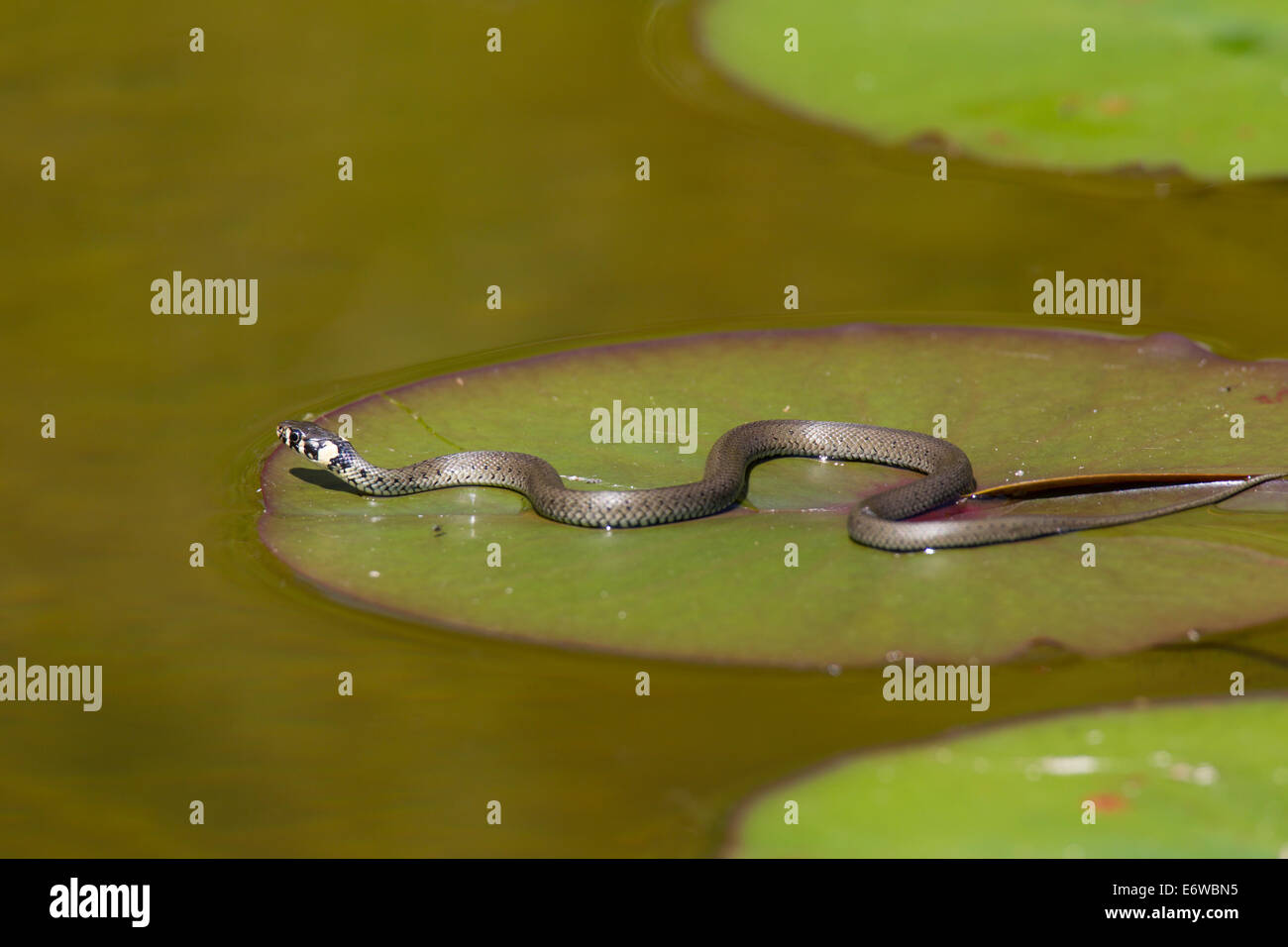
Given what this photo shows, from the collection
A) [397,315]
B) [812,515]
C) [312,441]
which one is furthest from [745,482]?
[397,315]

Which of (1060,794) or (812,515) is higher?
(812,515)

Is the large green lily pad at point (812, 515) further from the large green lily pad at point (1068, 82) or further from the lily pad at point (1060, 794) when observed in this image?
the large green lily pad at point (1068, 82)

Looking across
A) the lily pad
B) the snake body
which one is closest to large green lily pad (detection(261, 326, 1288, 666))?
the snake body

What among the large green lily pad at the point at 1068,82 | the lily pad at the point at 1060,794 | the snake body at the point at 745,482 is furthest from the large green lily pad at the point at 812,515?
the large green lily pad at the point at 1068,82

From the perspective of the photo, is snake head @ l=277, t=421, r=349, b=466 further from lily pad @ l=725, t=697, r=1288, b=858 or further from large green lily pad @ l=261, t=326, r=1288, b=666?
lily pad @ l=725, t=697, r=1288, b=858

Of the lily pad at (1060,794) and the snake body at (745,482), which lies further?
the snake body at (745,482)

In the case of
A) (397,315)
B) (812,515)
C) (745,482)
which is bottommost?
(812,515)

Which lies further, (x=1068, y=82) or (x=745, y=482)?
(x=1068, y=82)

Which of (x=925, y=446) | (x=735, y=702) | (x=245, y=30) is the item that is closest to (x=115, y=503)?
(x=735, y=702)

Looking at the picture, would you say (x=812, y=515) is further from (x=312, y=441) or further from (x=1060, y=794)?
(x=312, y=441)
